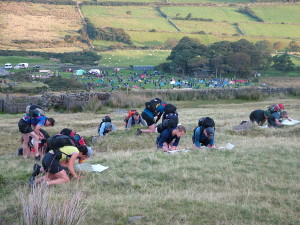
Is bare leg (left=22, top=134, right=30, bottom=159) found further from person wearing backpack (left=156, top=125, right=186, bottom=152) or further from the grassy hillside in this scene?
person wearing backpack (left=156, top=125, right=186, bottom=152)

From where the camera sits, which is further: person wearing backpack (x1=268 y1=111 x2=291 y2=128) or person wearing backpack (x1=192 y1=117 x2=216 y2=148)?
person wearing backpack (x1=268 y1=111 x2=291 y2=128)

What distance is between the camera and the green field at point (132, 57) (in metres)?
Answer: 78.1

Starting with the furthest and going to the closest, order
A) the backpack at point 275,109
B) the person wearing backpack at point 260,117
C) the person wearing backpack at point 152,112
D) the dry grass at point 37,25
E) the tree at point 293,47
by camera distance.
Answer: the dry grass at point 37,25
the tree at point 293,47
the person wearing backpack at point 260,117
the backpack at point 275,109
the person wearing backpack at point 152,112

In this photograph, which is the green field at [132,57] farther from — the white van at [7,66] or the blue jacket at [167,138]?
the blue jacket at [167,138]

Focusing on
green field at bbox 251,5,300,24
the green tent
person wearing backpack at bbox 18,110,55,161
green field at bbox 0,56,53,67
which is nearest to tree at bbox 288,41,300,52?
green field at bbox 251,5,300,24

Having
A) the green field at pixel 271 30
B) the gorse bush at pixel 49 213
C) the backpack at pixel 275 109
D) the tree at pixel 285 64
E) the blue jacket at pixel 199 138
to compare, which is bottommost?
the gorse bush at pixel 49 213

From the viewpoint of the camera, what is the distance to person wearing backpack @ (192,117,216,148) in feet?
40.8

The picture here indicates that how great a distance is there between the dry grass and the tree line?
29.6 meters

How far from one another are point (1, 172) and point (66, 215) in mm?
5257

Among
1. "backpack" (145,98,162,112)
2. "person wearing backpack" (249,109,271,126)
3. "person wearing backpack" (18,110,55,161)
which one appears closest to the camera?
"person wearing backpack" (18,110,55,161)

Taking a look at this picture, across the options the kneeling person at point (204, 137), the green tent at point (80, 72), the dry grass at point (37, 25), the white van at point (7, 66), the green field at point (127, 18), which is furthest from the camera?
the green field at point (127, 18)

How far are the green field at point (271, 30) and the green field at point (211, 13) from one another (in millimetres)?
6523

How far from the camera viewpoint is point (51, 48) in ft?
306

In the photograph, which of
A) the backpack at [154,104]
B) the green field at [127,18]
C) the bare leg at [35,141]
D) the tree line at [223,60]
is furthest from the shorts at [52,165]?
the green field at [127,18]
